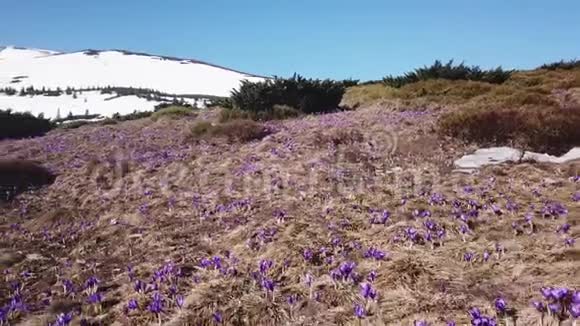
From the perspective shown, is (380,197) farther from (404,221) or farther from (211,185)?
(211,185)

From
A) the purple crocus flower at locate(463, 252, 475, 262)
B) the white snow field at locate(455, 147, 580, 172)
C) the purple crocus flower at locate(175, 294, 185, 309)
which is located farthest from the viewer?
the white snow field at locate(455, 147, 580, 172)

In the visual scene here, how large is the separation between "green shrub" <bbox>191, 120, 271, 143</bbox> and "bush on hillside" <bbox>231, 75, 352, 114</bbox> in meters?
5.57

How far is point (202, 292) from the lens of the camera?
396 cm

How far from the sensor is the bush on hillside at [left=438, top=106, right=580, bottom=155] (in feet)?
29.7

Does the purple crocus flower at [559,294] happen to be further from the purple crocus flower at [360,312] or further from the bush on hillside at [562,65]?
the bush on hillside at [562,65]

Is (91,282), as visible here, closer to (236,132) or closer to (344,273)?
(344,273)

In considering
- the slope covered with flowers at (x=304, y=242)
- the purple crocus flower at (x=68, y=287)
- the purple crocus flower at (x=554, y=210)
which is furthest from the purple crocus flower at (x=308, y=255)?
the purple crocus flower at (x=554, y=210)

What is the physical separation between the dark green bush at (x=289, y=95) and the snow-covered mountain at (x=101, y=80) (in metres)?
19.4

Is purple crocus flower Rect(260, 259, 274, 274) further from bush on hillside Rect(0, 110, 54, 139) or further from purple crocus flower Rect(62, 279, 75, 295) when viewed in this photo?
bush on hillside Rect(0, 110, 54, 139)

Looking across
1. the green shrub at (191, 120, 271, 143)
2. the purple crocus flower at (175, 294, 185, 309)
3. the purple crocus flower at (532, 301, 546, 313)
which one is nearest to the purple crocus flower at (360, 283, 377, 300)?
the purple crocus flower at (532, 301, 546, 313)

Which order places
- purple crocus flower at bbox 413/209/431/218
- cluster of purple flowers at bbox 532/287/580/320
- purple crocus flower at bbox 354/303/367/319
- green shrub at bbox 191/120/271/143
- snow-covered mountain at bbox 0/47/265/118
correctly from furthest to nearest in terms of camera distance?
snow-covered mountain at bbox 0/47/265/118 → green shrub at bbox 191/120/271/143 → purple crocus flower at bbox 413/209/431/218 → purple crocus flower at bbox 354/303/367/319 → cluster of purple flowers at bbox 532/287/580/320

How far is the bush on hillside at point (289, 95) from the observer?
64.5ft

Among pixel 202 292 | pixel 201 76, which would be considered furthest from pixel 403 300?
pixel 201 76

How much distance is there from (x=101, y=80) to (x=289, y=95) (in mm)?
49540
